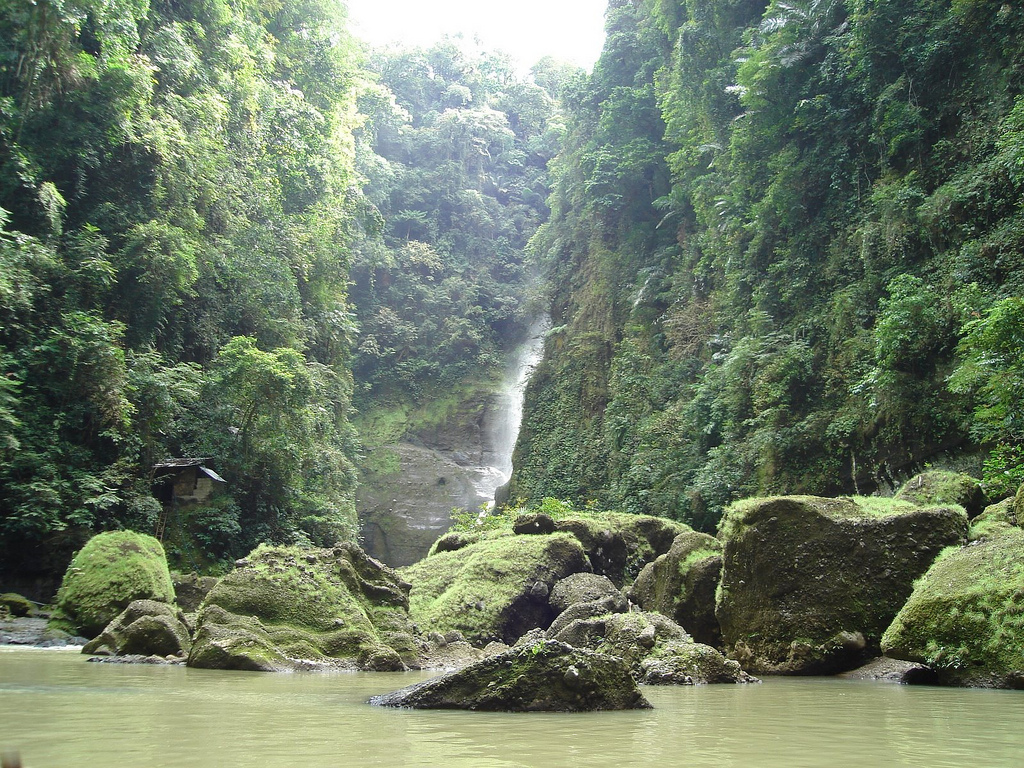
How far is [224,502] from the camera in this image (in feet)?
56.2

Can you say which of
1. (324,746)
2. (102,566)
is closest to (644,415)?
(102,566)

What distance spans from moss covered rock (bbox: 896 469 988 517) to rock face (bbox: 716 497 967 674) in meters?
1.08

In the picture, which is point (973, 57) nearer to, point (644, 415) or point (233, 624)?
point (644, 415)

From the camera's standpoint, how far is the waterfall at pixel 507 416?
3100cm

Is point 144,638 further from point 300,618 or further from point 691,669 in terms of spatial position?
point 691,669

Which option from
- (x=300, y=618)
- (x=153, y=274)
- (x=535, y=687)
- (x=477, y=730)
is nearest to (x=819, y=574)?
(x=535, y=687)

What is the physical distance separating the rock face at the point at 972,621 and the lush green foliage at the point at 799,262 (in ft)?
8.81

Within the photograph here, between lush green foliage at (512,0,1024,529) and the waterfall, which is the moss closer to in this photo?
lush green foliage at (512,0,1024,529)

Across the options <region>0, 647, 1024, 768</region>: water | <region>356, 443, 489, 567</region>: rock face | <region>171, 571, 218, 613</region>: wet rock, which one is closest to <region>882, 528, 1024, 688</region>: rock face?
<region>0, 647, 1024, 768</region>: water

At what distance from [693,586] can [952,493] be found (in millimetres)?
3005

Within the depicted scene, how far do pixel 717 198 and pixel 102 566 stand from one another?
15.3m

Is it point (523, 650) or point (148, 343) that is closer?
point (523, 650)

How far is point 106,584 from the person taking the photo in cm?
1060

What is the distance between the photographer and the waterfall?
3100 cm
